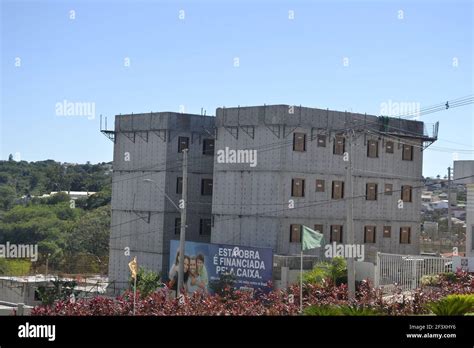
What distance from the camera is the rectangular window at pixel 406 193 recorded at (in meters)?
52.6

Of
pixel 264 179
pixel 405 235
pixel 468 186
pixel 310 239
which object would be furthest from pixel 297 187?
pixel 310 239

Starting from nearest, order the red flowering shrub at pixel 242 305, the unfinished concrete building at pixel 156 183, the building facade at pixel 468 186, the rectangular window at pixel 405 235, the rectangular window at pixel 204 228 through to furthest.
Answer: the red flowering shrub at pixel 242 305 < the building facade at pixel 468 186 < the rectangular window at pixel 405 235 < the unfinished concrete building at pixel 156 183 < the rectangular window at pixel 204 228

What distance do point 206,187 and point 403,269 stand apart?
21.9m

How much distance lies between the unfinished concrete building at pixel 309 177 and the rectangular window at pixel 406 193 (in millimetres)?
101

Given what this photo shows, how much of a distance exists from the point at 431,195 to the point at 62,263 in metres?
133

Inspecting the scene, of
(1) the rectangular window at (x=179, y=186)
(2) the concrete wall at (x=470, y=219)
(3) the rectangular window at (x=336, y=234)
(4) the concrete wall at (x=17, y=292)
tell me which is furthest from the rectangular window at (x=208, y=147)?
(2) the concrete wall at (x=470, y=219)

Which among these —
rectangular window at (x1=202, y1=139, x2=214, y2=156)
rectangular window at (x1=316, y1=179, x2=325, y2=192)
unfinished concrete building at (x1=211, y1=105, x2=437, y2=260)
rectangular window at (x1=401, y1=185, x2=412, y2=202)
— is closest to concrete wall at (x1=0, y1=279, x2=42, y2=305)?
unfinished concrete building at (x1=211, y1=105, x2=437, y2=260)

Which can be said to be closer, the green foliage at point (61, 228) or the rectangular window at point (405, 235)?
the rectangular window at point (405, 235)

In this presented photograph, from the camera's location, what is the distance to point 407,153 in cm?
5231

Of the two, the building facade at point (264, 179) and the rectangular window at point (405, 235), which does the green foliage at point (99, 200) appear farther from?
the rectangular window at point (405, 235)

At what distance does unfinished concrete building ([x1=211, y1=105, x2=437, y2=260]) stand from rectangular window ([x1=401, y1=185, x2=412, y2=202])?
0.10m

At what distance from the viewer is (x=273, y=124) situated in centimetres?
4759

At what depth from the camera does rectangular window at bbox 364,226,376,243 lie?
5059cm

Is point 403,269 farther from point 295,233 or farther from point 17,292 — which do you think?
point 17,292
